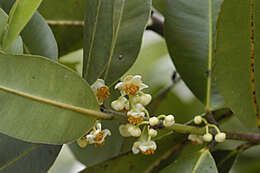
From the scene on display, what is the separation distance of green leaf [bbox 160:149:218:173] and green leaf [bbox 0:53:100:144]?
0.27 meters

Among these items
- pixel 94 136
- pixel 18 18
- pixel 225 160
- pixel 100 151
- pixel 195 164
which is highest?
pixel 18 18

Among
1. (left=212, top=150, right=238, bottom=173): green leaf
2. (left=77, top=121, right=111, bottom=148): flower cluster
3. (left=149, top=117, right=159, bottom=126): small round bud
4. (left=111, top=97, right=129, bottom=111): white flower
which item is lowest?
(left=212, top=150, right=238, bottom=173): green leaf

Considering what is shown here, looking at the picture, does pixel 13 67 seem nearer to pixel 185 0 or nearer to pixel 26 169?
pixel 26 169

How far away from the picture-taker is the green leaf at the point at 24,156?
0.79m

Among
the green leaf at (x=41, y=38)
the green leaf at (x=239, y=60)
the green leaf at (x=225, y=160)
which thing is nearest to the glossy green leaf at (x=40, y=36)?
the green leaf at (x=41, y=38)

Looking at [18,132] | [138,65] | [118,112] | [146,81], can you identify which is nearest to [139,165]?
[118,112]

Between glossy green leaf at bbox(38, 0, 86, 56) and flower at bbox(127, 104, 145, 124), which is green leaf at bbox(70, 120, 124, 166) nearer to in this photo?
glossy green leaf at bbox(38, 0, 86, 56)

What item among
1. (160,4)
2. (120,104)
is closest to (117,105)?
(120,104)

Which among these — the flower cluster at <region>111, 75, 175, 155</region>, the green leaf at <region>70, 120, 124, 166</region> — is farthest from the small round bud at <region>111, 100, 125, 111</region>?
the green leaf at <region>70, 120, 124, 166</region>

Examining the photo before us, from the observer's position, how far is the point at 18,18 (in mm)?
652

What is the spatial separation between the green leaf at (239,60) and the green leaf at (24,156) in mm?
377

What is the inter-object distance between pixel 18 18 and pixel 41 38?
0.58 feet

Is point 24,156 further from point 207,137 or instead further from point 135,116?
point 207,137

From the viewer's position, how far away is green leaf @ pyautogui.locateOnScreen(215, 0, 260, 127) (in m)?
0.75
